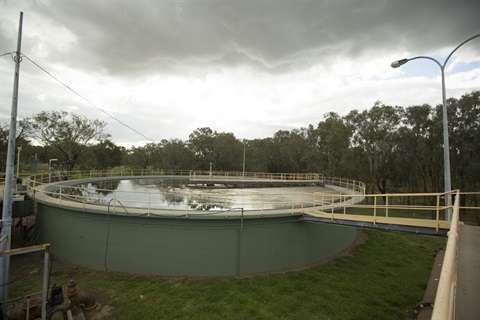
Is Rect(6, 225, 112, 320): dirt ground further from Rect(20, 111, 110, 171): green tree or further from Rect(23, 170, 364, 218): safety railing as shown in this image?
Rect(20, 111, 110, 171): green tree

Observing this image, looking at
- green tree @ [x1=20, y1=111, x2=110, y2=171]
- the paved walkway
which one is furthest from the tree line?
the paved walkway

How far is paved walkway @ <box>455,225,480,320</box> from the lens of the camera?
337 cm

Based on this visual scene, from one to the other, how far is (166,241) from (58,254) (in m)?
6.77

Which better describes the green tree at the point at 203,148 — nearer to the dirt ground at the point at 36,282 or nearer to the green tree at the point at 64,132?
the green tree at the point at 64,132

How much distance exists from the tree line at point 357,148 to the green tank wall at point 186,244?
25.2 meters

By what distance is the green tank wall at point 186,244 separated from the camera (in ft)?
37.7

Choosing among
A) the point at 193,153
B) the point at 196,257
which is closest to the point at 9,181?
the point at 196,257

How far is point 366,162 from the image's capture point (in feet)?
142

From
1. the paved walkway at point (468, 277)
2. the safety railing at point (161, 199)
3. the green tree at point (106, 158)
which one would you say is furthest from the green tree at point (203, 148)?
the paved walkway at point (468, 277)

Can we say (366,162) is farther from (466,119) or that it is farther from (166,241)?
(166,241)

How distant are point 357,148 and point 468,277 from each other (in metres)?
43.2

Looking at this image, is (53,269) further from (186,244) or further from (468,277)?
(468,277)

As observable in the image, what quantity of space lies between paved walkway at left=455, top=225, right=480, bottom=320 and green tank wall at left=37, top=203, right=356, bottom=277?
→ 302 inches

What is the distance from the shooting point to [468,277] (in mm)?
4020
